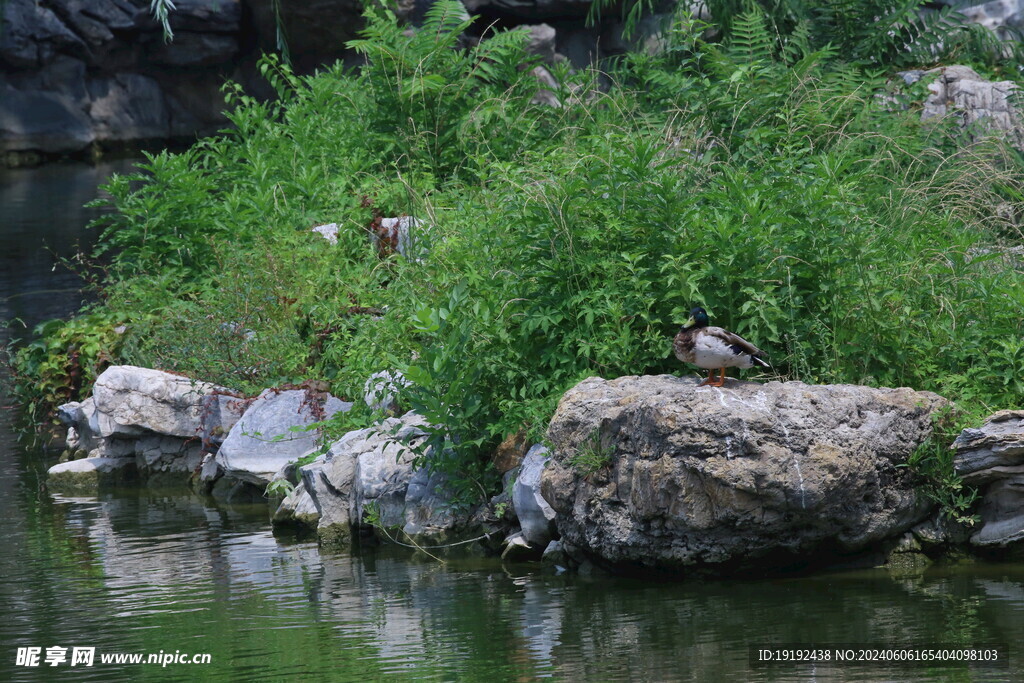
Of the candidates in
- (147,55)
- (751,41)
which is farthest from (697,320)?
(147,55)

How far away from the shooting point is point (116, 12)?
28453 mm

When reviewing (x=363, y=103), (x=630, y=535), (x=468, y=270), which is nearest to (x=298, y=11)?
(x=363, y=103)

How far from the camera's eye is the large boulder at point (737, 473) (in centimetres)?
637

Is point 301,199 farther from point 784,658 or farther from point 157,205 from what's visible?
point 784,658

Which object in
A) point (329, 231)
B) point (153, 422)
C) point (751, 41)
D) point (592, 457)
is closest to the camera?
point (592, 457)

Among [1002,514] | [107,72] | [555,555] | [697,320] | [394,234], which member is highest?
[107,72]

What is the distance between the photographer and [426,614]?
6277mm

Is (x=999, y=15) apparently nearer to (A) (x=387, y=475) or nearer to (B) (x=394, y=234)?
(B) (x=394, y=234)

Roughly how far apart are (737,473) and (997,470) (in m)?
1.48

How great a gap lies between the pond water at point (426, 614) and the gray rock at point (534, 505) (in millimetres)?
222

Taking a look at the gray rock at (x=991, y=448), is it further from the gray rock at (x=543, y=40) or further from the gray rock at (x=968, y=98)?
the gray rock at (x=543, y=40)

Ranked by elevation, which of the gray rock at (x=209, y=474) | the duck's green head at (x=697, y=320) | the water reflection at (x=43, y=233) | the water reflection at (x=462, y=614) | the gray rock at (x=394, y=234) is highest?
the water reflection at (x=43, y=233)

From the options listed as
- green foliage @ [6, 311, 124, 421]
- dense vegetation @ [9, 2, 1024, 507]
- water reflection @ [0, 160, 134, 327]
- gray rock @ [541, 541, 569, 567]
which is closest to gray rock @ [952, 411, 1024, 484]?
dense vegetation @ [9, 2, 1024, 507]

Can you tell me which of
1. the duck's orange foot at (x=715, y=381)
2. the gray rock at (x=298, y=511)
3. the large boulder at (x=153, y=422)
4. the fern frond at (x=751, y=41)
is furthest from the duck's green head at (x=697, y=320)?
the fern frond at (x=751, y=41)
